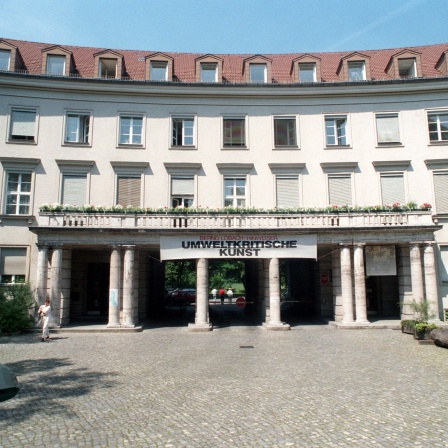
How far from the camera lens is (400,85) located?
2417 cm

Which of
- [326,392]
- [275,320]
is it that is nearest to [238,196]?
[275,320]

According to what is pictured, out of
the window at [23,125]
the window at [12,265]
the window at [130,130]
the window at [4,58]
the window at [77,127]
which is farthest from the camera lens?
the window at [130,130]

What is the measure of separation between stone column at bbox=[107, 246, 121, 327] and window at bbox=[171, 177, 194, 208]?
5.29 meters

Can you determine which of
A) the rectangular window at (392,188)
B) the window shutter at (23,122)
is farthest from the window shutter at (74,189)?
the rectangular window at (392,188)

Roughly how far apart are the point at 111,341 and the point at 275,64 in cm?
2153

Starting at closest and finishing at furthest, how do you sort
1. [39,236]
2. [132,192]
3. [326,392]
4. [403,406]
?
[403,406], [326,392], [39,236], [132,192]

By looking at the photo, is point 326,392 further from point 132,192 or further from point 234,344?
point 132,192

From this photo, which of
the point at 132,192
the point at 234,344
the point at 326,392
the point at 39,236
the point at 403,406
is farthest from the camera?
the point at 132,192

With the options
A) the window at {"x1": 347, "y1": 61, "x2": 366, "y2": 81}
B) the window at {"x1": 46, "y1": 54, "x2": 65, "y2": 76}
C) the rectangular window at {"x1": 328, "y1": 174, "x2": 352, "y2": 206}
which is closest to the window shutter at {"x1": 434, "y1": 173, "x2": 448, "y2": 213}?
the rectangular window at {"x1": 328, "y1": 174, "x2": 352, "y2": 206}

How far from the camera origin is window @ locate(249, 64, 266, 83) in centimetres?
2581

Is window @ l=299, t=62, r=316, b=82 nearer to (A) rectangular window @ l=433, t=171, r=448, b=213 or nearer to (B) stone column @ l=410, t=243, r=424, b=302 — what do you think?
(A) rectangular window @ l=433, t=171, r=448, b=213

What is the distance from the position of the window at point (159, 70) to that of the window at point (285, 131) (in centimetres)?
774

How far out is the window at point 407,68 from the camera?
25.1 meters

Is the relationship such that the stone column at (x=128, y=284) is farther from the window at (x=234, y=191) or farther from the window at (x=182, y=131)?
the window at (x=182, y=131)
